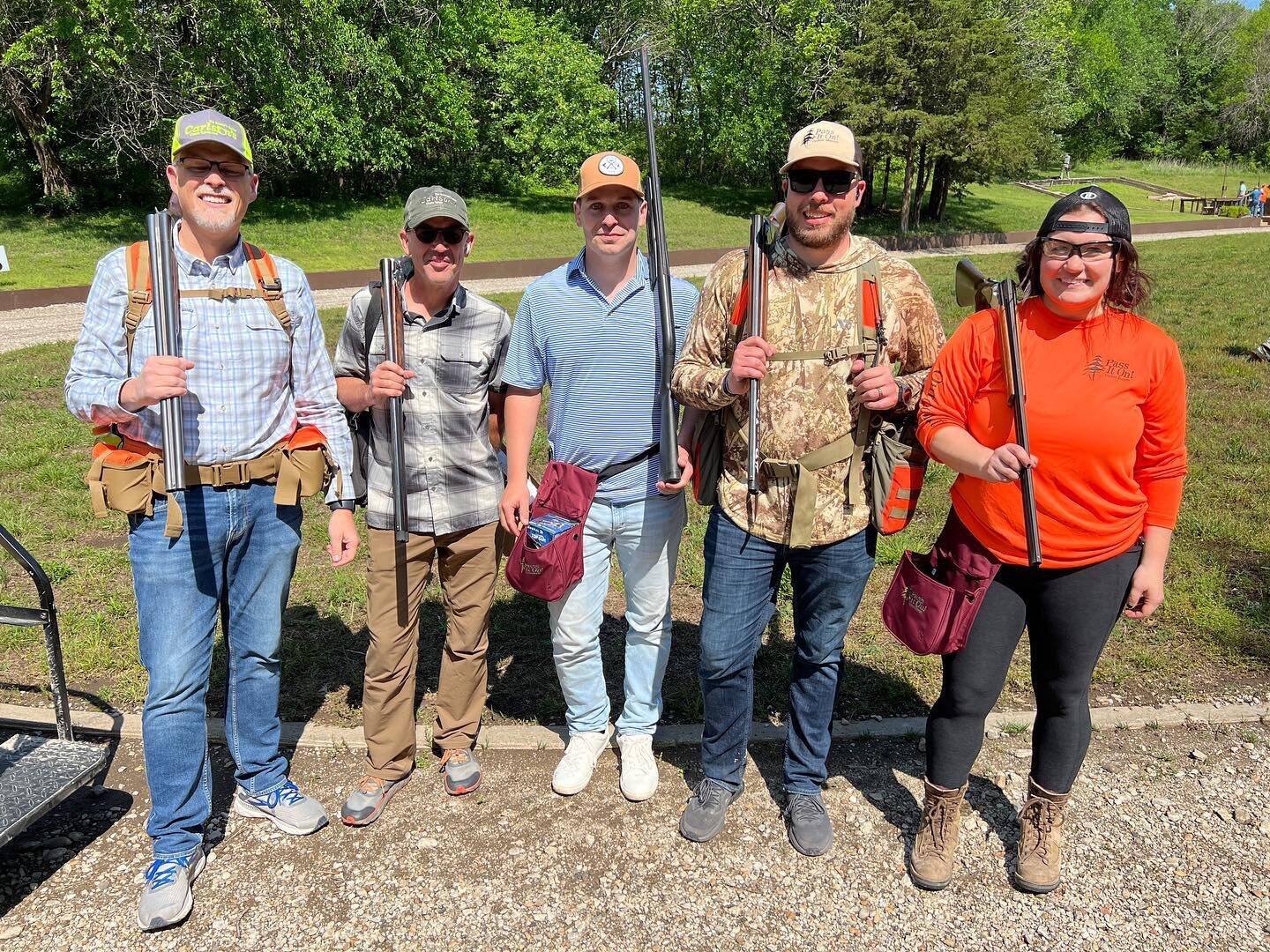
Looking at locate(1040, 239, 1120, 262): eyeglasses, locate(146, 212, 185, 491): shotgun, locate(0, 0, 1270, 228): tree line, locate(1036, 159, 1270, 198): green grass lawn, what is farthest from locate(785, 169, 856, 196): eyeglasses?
locate(1036, 159, 1270, 198): green grass lawn

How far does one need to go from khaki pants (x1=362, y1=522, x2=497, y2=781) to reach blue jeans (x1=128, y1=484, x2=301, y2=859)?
0.38 m

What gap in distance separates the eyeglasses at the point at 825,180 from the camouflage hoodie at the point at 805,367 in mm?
230

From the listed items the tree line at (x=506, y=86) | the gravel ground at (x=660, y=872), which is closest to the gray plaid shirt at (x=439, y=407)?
the gravel ground at (x=660, y=872)

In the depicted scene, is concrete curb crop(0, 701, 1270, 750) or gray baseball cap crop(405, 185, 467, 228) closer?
gray baseball cap crop(405, 185, 467, 228)

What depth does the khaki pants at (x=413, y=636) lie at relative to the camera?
11.8 feet

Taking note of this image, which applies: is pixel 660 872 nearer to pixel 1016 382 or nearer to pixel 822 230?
pixel 1016 382

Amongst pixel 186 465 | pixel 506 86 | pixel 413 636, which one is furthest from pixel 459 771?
pixel 506 86

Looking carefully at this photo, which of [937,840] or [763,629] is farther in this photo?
[763,629]

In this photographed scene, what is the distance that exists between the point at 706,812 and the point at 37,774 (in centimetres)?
249

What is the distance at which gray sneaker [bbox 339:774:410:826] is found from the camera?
3.60m

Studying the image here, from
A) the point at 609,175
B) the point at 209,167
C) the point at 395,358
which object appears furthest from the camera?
the point at 395,358

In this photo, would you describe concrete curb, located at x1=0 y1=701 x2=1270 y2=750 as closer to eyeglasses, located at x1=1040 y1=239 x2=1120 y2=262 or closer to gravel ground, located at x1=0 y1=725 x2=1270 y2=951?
gravel ground, located at x1=0 y1=725 x2=1270 y2=951

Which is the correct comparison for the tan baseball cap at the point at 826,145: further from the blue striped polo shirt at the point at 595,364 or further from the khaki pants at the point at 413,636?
the khaki pants at the point at 413,636

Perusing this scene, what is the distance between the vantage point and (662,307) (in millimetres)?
3373
